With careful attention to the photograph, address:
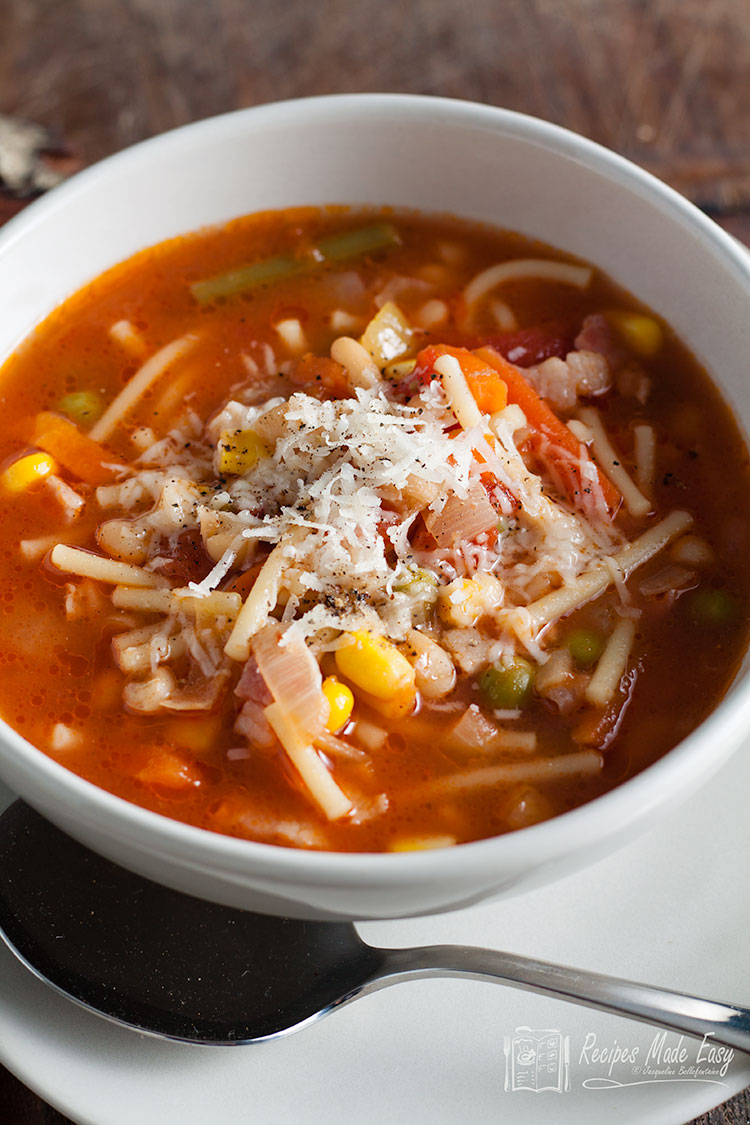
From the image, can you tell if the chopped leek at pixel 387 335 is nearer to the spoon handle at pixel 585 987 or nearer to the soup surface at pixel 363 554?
the soup surface at pixel 363 554

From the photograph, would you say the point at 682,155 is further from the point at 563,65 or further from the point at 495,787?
the point at 495,787

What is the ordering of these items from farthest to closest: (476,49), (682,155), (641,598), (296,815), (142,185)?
(476,49)
(682,155)
(142,185)
(641,598)
(296,815)

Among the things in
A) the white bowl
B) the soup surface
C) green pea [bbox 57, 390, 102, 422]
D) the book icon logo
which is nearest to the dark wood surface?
the white bowl

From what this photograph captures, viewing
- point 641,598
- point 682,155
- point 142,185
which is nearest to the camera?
point 641,598

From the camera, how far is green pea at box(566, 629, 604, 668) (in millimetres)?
3188

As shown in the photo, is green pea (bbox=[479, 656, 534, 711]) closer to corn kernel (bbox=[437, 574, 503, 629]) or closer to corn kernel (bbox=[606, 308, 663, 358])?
corn kernel (bbox=[437, 574, 503, 629])

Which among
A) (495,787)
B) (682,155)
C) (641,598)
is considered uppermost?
(682,155)

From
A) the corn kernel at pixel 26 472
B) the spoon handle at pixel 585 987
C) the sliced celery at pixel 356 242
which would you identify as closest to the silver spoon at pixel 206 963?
the spoon handle at pixel 585 987

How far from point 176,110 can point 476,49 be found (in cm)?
143

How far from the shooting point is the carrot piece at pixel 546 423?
3486 mm

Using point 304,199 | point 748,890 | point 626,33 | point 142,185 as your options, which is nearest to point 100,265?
point 142,185

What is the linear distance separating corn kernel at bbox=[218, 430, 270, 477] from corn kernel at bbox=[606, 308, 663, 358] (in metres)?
1.25

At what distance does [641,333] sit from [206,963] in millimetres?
2298

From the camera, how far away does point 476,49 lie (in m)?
5.55
